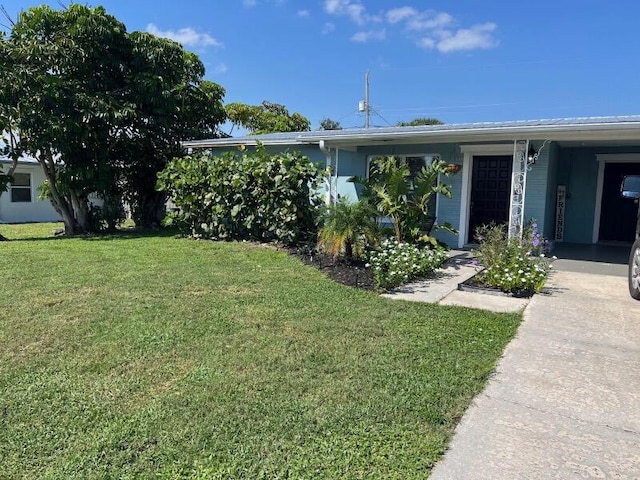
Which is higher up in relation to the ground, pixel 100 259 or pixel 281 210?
pixel 281 210

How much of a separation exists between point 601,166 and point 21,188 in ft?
68.7

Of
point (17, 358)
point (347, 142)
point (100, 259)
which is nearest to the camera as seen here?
point (17, 358)

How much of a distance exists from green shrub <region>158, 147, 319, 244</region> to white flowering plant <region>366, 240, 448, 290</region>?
97.4 inches

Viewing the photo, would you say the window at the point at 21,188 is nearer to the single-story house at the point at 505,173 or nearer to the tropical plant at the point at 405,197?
the single-story house at the point at 505,173

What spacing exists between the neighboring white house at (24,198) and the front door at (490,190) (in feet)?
55.8

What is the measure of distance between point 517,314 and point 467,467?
3257mm

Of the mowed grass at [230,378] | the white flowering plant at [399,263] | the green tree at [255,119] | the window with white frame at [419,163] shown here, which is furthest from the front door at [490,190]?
the green tree at [255,119]

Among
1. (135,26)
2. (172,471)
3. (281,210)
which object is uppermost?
(135,26)

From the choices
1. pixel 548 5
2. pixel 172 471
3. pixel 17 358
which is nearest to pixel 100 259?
pixel 17 358

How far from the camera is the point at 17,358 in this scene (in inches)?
152

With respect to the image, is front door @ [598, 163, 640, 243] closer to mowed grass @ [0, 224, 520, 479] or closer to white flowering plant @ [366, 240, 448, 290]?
white flowering plant @ [366, 240, 448, 290]

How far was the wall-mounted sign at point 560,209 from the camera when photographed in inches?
454

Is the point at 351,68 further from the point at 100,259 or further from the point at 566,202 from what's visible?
the point at 100,259

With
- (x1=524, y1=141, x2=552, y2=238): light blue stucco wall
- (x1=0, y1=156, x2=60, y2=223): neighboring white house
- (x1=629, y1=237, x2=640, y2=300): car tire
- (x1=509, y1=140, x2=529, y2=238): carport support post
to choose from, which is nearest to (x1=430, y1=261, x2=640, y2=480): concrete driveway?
(x1=629, y1=237, x2=640, y2=300): car tire
